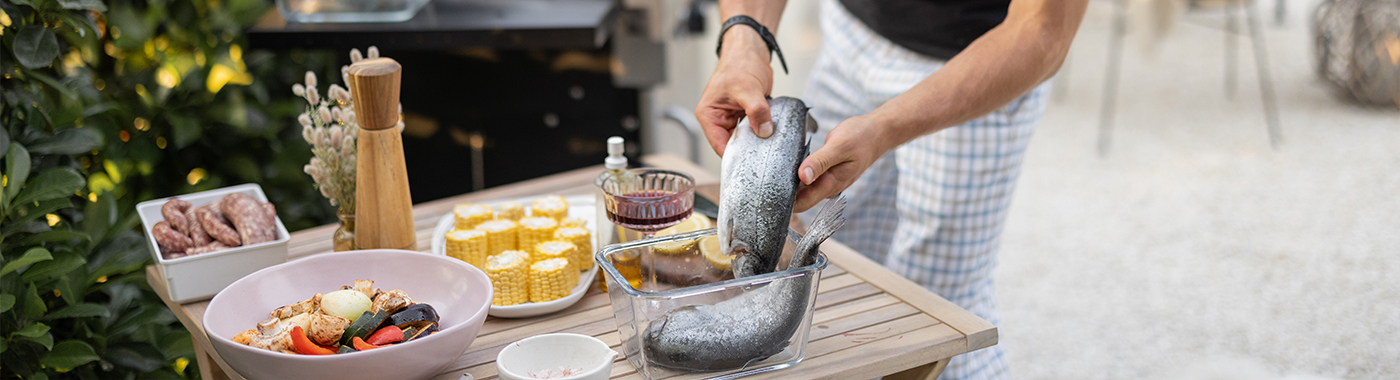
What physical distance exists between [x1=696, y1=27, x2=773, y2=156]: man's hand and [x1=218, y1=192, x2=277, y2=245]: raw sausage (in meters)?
0.55

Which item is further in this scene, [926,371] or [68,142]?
[68,142]

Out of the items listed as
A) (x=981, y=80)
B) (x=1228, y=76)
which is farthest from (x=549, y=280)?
(x=1228, y=76)

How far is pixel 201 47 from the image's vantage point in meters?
1.91

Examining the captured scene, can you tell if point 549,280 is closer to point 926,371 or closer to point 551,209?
point 551,209

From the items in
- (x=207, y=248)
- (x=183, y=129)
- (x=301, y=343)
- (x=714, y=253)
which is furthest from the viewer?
(x=183, y=129)

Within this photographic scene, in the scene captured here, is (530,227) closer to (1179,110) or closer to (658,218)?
(658,218)

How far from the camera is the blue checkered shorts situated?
1.49m

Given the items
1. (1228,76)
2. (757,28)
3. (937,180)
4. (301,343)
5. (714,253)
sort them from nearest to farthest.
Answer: (301,343) < (714,253) < (757,28) < (937,180) < (1228,76)

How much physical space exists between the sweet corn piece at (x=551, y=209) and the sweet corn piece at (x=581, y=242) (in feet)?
0.21

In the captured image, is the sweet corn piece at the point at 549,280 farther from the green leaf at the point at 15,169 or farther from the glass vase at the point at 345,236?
the green leaf at the point at 15,169

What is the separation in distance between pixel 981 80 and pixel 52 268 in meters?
1.22

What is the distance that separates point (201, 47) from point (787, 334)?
1.58 m

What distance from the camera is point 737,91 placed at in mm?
1081

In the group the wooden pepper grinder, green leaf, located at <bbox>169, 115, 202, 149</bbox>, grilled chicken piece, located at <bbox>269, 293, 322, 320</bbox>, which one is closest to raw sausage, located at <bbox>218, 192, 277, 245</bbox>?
the wooden pepper grinder
